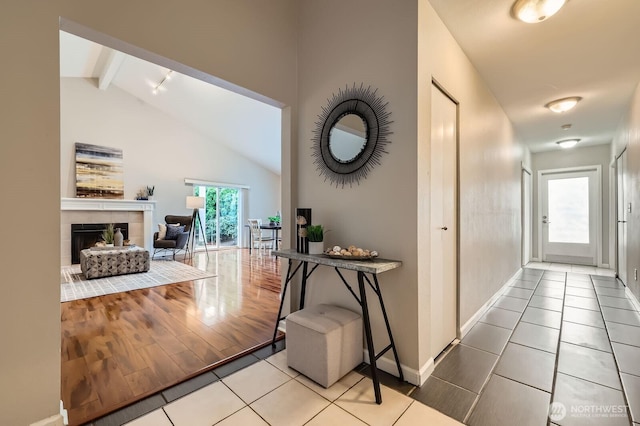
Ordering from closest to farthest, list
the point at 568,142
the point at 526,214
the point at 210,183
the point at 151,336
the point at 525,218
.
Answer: the point at 151,336, the point at 568,142, the point at 525,218, the point at 526,214, the point at 210,183

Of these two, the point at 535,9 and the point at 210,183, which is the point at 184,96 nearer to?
the point at 210,183

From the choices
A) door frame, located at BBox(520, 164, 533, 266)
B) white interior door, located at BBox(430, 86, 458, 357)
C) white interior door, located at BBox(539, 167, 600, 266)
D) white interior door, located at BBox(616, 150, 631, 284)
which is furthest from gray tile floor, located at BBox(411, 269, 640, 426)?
white interior door, located at BBox(539, 167, 600, 266)

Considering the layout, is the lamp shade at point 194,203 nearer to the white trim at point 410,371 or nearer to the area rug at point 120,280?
the area rug at point 120,280

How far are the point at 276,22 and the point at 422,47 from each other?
127 centimetres

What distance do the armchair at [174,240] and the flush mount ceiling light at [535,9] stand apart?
21.4 ft

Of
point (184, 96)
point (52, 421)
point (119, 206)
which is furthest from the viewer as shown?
point (184, 96)

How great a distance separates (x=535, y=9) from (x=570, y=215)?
5.79m

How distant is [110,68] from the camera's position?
5211 millimetres

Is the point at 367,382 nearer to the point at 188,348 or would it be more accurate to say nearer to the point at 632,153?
the point at 188,348

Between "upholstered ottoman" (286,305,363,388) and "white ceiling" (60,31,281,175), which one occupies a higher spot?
"white ceiling" (60,31,281,175)

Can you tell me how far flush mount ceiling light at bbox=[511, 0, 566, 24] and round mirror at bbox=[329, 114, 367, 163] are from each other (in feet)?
4.16

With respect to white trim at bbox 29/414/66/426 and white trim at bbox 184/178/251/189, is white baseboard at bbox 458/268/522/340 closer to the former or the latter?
white trim at bbox 29/414/66/426

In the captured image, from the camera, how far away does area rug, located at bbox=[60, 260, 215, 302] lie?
3.63 meters

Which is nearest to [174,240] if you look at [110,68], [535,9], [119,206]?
[119,206]
